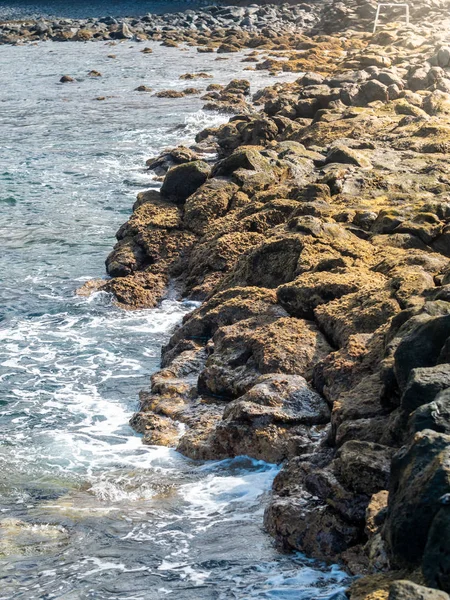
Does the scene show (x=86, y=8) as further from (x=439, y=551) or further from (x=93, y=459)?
(x=439, y=551)

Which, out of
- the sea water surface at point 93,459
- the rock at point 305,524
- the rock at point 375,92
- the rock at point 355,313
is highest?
the rock at point 375,92

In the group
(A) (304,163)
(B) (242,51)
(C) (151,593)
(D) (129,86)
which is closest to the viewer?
(C) (151,593)

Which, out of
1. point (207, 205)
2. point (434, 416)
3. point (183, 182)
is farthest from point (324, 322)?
point (183, 182)

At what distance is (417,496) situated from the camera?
6703mm

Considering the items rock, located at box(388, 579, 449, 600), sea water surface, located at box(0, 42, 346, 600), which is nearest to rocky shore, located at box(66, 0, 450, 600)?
rock, located at box(388, 579, 449, 600)

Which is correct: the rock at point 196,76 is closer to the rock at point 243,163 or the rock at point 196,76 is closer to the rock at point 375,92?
the rock at point 375,92

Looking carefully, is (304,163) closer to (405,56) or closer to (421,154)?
(421,154)

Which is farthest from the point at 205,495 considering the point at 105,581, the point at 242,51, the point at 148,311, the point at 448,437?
the point at 242,51

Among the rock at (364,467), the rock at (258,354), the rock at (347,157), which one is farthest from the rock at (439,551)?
the rock at (347,157)

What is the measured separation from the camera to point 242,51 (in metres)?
60.6

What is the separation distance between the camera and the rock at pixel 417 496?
6582 mm

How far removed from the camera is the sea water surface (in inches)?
348

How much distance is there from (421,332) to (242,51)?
54.5 meters

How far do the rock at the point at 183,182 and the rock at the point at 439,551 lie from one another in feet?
52.1
